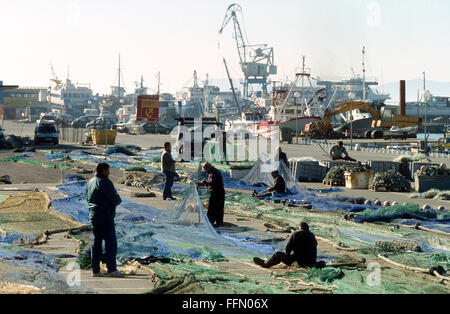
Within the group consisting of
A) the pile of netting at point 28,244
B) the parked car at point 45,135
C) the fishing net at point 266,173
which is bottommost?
the pile of netting at point 28,244

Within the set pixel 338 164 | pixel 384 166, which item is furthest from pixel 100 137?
pixel 384 166

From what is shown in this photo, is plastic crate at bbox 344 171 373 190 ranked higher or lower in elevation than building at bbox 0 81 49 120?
lower

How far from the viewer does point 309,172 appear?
2666 centimetres

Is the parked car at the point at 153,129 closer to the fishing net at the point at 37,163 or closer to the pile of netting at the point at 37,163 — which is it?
the pile of netting at the point at 37,163

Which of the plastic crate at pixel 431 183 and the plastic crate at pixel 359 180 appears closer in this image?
the plastic crate at pixel 431 183

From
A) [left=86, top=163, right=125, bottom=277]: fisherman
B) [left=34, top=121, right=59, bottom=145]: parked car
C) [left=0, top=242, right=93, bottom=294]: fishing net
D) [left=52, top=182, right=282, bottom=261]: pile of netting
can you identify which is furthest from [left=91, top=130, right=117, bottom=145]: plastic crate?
[left=86, top=163, right=125, bottom=277]: fisherman

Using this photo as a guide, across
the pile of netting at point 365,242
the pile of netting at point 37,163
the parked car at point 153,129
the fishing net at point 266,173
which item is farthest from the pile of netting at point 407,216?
the parked car at point 153,129

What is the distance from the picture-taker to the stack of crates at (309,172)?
2659 cm

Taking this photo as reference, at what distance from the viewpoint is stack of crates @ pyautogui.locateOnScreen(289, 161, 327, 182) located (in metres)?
26.6

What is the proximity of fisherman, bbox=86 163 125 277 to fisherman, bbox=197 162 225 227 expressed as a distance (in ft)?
17.3

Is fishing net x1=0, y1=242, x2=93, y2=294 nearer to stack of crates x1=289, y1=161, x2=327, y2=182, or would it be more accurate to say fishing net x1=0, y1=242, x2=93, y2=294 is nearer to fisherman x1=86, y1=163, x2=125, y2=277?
fisherman x1=86, y1=163, x2=125, y2=277

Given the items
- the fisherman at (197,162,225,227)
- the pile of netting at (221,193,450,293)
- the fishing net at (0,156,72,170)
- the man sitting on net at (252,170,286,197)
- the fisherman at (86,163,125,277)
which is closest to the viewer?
the pile of netting at (221,193,450,293)

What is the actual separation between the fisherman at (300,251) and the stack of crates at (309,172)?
15.3 m
